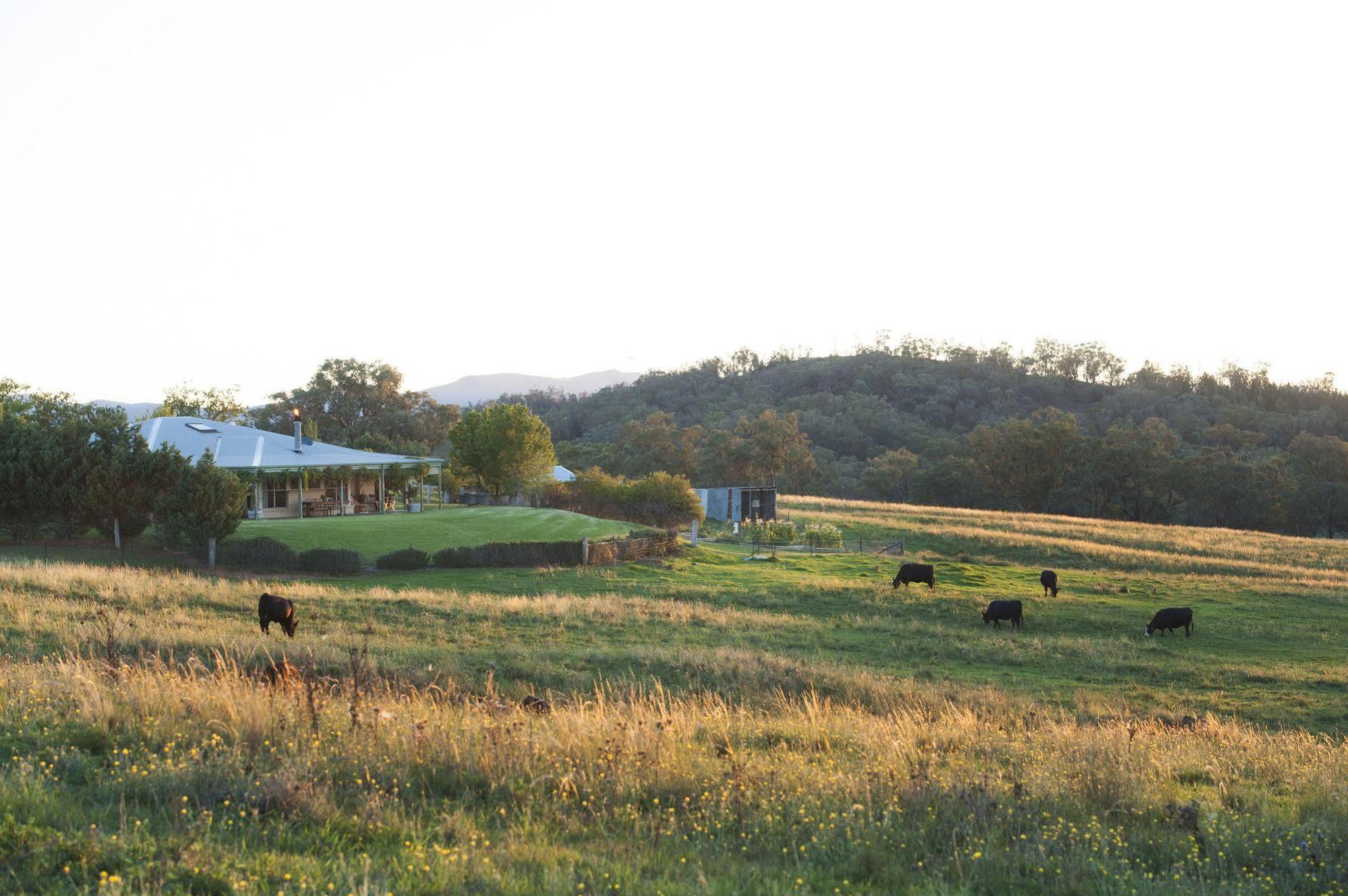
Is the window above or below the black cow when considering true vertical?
above

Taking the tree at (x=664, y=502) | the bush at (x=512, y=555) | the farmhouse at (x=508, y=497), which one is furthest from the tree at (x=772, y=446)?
the bush at (x=512, y=555)

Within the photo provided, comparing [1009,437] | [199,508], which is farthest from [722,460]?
[199,508]

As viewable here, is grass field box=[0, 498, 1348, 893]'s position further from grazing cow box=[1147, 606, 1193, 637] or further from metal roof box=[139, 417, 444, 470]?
metal roof box=[139, 417, 444, 470]

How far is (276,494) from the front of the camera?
43906 mm

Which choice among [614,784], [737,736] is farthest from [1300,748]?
[614,784]

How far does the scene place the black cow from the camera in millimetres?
23984

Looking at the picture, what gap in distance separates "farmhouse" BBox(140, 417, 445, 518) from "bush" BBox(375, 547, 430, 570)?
1122cm

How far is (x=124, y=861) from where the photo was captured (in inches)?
171

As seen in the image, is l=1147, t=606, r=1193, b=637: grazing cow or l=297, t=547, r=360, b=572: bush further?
l=297, t=547, r=360, b=572: bush

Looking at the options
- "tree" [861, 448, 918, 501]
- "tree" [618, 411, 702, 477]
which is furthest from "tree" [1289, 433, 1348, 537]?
"tree" [618, 411, 702, 477]

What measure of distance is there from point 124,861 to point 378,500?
4481 centimetres

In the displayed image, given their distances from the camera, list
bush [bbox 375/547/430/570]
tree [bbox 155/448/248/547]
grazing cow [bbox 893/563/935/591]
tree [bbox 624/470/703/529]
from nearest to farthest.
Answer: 1. grazing cow [bbox 893/563/935/591]
2. tree [bbox 155/448/248/547]
3. bush [bbox 375/547/430/570]
4. tree [bbox 624/470/703/529]

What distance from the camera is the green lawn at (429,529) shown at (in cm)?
3606

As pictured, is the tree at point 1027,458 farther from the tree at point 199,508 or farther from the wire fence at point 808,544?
the tree at point 199,508
